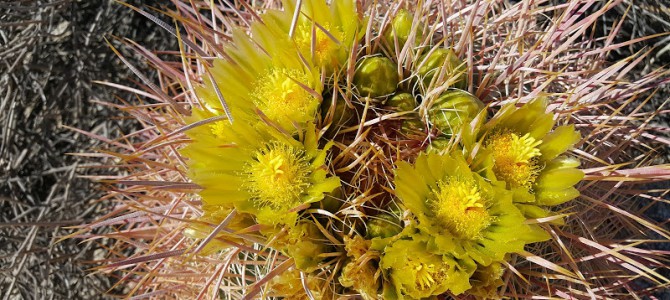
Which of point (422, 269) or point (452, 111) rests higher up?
point (452, 111)

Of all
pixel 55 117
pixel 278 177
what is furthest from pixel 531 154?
pixel 55 117

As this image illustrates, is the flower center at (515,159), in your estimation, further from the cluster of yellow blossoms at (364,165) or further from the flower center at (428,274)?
the flower center at (428,274)

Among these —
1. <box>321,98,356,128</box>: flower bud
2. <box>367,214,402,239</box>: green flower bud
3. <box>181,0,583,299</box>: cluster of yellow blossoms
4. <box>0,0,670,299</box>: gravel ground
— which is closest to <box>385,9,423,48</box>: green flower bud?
<box>181,0,583,299</box>: cluster of yellow blossoms

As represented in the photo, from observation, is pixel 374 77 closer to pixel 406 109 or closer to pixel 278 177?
A: pixel 406 109

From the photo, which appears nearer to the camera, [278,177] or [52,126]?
[278,177]

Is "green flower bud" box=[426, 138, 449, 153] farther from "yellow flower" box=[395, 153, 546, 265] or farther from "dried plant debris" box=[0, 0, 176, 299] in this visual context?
"dried plant debris" box=[0, 0, 176, 299]

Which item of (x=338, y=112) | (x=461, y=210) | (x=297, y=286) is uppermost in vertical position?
(x=338, y=112)

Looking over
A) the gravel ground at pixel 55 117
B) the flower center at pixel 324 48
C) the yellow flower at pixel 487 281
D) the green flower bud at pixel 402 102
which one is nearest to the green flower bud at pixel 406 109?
the green flower bud at pixel 402 102
